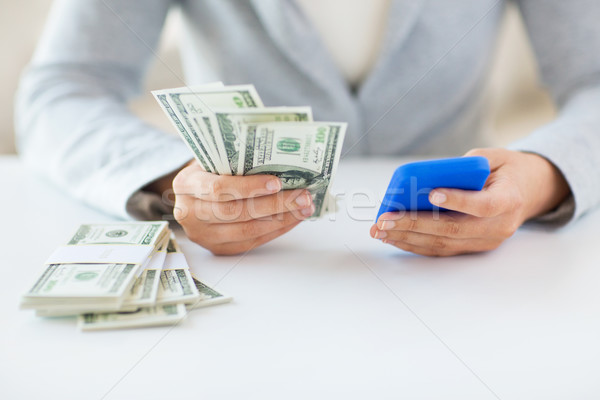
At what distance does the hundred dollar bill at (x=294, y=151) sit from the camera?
627 millimetres

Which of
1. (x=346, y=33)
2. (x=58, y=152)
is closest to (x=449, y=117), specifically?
(x=346, y=33)

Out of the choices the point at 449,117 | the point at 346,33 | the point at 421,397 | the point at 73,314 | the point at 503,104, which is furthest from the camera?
the point at 503,104

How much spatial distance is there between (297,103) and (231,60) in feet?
0.58

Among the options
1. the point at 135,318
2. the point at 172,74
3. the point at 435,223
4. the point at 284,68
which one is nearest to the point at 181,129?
the point at 135,318

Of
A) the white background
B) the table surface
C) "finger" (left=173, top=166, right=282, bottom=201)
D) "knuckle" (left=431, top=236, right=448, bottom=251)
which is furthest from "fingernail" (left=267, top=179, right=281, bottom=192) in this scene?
the white background

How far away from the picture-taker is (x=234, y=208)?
0.68 m

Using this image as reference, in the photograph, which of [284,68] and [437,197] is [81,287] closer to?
[437,197]

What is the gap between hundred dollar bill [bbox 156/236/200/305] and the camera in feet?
1.87

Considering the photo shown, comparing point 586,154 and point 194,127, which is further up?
point 194,127

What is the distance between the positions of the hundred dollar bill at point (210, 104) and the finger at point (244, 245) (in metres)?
0.11

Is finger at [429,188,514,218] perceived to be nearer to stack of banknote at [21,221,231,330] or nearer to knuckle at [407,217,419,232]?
knuckle at [407,217,419,232]

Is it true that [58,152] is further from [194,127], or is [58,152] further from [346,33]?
[346,33]

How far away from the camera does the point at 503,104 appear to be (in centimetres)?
178

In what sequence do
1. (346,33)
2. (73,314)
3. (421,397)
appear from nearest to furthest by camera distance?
(421,397) → (73,314) → (346,33)
